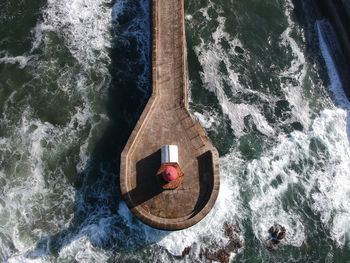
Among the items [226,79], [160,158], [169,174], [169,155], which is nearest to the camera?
[169,174]

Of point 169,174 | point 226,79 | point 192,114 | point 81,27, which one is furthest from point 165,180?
point 81,27

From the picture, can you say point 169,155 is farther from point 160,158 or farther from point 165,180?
point 160,158

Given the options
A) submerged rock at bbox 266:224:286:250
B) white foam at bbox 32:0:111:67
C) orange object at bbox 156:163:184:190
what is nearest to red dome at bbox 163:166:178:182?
orange object at bbox 156:163:184:190

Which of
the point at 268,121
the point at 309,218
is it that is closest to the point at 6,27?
the point at 268,121

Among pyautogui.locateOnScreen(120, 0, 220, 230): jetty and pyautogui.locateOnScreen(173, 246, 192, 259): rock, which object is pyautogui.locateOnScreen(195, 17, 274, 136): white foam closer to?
pyautogui.locateOnScreen(120, 0, 220, 230): jetty

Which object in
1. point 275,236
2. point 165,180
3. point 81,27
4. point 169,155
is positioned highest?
point 81,27

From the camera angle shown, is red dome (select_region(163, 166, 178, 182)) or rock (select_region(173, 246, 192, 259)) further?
rock (select_region(173, 246, 192, 259))
